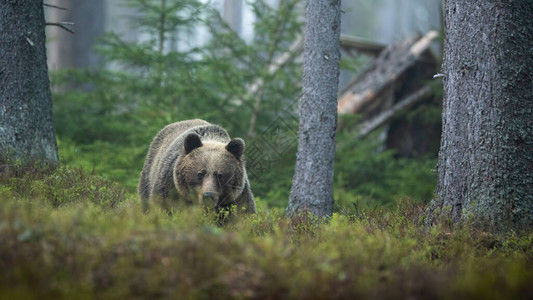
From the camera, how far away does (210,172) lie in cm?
590

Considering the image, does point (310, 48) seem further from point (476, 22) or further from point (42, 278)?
point (42, 278)

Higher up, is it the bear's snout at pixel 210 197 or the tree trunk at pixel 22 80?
the tree trunk at pixel 22 80

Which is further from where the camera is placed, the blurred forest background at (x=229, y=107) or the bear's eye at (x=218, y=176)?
the blurred forest background at (x=229, y=107)

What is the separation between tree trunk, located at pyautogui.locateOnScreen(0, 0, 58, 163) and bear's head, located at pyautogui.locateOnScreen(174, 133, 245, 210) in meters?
2.04

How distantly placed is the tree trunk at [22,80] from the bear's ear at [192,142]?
79.8 inches

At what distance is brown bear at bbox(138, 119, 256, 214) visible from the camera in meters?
5.89

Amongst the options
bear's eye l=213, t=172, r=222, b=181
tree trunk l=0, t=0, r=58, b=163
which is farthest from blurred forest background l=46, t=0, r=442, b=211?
bear's eye l=213, t=172, r=222, b=181

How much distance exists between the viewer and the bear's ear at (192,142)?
6059 millimetres

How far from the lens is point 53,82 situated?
11117mm

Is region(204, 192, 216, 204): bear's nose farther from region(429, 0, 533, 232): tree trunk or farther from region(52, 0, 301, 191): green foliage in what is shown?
region(52, 0, 301, 191): green foliage

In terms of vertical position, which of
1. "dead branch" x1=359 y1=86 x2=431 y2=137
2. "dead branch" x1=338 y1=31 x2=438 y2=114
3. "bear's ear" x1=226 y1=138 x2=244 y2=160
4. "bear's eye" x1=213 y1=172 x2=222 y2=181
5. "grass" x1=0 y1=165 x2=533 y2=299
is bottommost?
"grass" x1=0 y1=165 x2=533 y2=299

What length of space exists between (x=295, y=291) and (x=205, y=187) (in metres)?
2.91

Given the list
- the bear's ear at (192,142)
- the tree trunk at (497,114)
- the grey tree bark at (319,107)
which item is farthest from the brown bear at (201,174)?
the tree trunk at (497,114)

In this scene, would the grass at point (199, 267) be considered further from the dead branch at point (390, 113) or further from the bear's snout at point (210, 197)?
the dead branch at point (390, 113)
